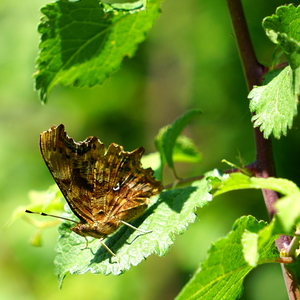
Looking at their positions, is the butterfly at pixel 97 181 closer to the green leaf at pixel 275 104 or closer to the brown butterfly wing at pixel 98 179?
the brown butterfly wing at pixel 98 179

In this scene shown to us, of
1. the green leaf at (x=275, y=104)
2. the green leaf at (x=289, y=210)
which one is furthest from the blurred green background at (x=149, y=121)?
the green leaf at (x=289, y=210)

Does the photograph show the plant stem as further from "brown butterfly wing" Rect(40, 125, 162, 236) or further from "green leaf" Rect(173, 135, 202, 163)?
"green leaf" Rect(173, 135, 202, 163)

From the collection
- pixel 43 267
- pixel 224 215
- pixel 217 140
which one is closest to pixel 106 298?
pixel 43 267

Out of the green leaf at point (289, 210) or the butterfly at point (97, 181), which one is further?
the butterfly at point (97, 181)

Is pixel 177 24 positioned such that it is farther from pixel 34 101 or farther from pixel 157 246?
pixel 157 246

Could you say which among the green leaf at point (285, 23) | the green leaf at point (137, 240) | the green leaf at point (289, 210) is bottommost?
the green leaf at point (137, 240)

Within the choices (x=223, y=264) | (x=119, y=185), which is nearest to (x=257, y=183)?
(x=223, y=264)

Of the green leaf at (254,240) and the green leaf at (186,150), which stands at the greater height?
the green leaf at (254,240)
